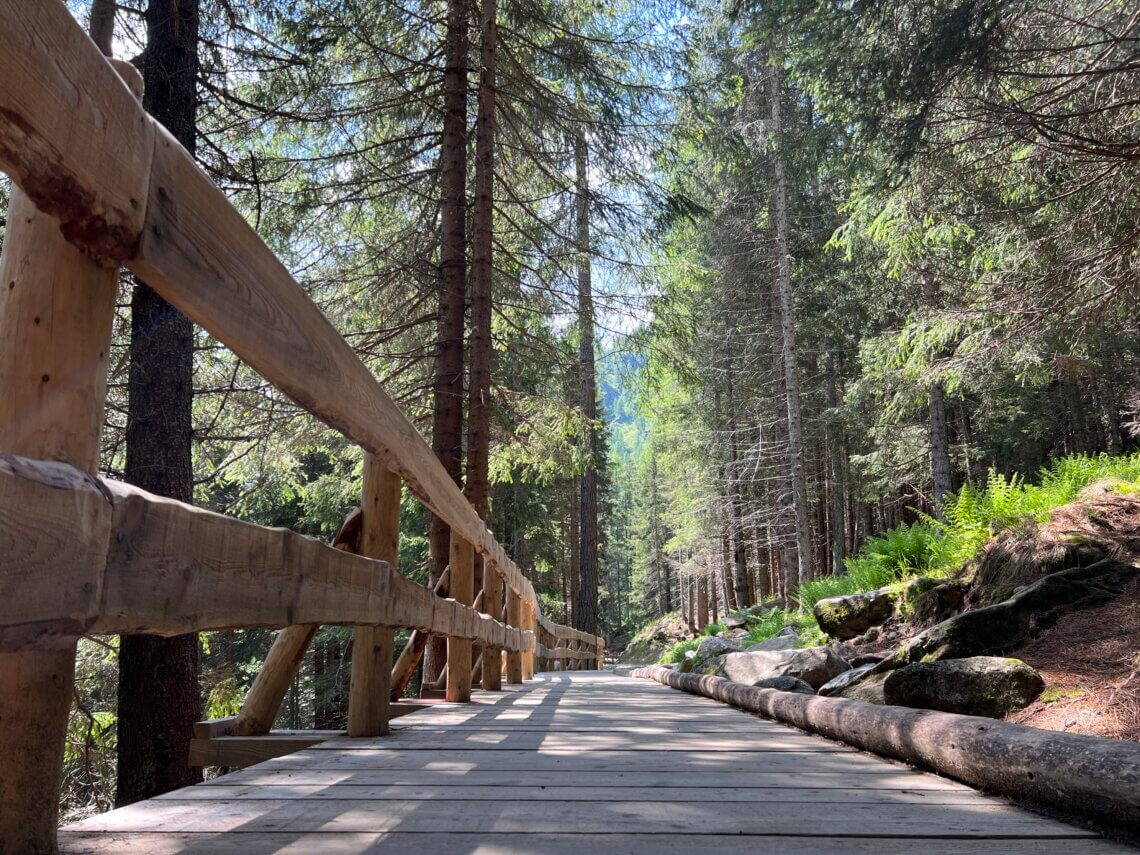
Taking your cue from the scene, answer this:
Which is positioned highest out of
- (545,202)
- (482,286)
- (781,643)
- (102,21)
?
(545,202)

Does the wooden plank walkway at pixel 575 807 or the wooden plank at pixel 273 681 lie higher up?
the wooden plank at pixel 273 681

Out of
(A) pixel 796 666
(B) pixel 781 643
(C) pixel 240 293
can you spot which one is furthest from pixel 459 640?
(B) pixel 781 643

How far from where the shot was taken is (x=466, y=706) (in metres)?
5.07

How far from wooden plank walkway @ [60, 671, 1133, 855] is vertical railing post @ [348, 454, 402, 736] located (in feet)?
0.45

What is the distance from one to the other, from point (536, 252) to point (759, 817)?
9586 millimetres

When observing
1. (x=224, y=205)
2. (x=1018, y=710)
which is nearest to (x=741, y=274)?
(x=1018, y=710)

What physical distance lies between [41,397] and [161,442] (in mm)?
3901

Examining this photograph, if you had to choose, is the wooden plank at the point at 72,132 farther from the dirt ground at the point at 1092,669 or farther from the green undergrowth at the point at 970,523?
the green undergrowth at the point at 970,523

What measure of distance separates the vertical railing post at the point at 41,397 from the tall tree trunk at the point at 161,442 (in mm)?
3652

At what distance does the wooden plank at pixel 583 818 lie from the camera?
1.77 m

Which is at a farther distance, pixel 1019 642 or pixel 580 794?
pixel 1019 642

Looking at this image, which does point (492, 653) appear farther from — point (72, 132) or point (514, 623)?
point (72, 132)

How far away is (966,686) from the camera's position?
13.7 ft

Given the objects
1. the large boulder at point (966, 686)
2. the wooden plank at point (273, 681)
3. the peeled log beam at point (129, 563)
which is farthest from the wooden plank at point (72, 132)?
the large boulder at point (966, 686)
